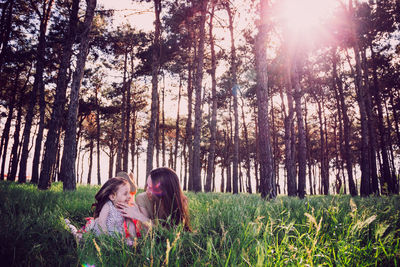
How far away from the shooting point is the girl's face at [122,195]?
3.36 metres

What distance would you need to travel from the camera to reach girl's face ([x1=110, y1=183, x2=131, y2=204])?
3.36 metres

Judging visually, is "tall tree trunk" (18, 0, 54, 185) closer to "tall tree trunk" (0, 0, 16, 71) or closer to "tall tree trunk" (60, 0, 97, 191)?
"tall tree trunk" (0, 0, 16, 71)

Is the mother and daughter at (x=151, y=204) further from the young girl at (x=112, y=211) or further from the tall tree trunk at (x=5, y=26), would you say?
the tall tree trunk at (x=5, y=26)

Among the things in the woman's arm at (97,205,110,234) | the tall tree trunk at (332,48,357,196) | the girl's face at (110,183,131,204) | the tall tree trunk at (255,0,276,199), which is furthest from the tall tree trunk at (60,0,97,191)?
the tall tree trunk at (332,48,357,196)

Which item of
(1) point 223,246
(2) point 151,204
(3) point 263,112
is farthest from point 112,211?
(3) point 263,112

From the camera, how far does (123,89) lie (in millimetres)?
19750

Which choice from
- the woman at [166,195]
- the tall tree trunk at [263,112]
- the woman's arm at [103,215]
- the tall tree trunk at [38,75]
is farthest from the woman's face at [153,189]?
the tall tree trunk at [38,75]

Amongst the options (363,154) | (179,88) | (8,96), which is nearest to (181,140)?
(179,88)

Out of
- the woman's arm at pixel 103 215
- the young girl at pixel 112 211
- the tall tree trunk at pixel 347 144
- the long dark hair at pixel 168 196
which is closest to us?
the young girl at pixel 112 211

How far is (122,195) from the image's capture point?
3.46 m

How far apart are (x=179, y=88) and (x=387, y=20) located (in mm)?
17093

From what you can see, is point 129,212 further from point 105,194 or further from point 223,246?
point 223,246

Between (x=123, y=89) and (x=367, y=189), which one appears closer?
(x=367, y=189)

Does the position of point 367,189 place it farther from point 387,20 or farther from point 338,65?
point 338,65
